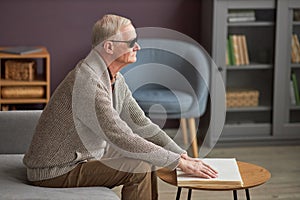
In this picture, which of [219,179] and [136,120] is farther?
[136,120]

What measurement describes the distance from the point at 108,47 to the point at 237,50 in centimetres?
220

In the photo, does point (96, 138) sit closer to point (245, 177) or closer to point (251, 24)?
point (245, 177)

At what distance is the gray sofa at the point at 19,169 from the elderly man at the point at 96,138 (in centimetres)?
6

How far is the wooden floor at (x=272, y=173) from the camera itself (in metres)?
3.74

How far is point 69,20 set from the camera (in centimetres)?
479

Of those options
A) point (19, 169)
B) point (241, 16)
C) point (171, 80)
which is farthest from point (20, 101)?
point (241, 16)

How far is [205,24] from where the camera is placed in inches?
188

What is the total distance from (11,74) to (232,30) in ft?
5.01

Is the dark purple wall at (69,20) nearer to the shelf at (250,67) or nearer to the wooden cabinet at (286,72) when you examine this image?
the shelf at (250,67)

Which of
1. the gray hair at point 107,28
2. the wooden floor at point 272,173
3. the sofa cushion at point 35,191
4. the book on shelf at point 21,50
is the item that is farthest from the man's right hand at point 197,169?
the book on shelf at point 21,50

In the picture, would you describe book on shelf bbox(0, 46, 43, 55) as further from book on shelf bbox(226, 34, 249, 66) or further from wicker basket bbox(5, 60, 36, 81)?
book on shelf bbox(226, 34, 249, 66)

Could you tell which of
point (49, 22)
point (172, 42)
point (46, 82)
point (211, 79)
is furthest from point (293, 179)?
point (49, 22)

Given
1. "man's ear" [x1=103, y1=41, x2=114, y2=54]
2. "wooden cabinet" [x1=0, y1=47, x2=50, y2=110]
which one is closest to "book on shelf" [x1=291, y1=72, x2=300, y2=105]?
"wooden cabinet" [x1=0, y1=47, x2=50, y2=110]

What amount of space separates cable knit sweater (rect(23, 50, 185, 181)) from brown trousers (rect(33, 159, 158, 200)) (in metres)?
0.03
